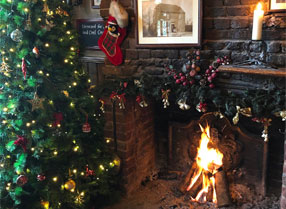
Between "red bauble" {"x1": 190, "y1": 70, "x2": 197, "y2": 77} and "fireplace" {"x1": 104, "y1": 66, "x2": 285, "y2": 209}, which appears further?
"fireplace" {"x1": 104, "y1": 66, "x2": 285, "y2": 209}

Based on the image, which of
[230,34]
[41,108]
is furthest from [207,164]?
[41,108]

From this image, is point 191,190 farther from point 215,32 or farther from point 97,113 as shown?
point 215,32

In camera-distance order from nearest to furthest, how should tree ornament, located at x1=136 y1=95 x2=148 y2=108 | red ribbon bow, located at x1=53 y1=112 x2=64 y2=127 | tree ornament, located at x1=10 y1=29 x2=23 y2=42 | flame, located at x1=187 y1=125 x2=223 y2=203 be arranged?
tree ornament, located at x1=10 y1=29 x2=23 y2=42 → red ribbon bow, located at x1=53 y1=112 x2=64 y2=127 → tree ornament, located at x1=136 y1=95 x2=148 y2=108 → flame, located at x1=187 y1=125 x2=223 y2=203

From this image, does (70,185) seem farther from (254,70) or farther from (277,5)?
(277,5)

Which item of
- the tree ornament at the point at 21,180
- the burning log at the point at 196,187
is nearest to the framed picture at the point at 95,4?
the tree ornament at the point at 21,180

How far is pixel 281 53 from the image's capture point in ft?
6.09

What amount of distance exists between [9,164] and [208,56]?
1543 millimetres

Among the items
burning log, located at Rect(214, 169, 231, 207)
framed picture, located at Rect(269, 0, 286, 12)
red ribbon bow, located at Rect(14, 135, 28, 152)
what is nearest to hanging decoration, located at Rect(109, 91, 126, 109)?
red ribbon bow, located at Rect(14, 135, 28, 152)

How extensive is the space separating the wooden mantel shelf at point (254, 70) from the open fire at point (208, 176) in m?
0.75

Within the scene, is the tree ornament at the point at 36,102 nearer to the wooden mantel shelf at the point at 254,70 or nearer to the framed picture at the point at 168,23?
the framed picture at the point at 168,23

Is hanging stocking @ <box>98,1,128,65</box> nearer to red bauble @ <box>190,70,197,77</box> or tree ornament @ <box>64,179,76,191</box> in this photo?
red bauble @ <box>190,70,197,77</box>

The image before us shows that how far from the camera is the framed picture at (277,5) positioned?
5.85ft

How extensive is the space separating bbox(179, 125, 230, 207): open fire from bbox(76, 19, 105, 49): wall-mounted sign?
141cm

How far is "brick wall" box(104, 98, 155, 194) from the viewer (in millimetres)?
2627
